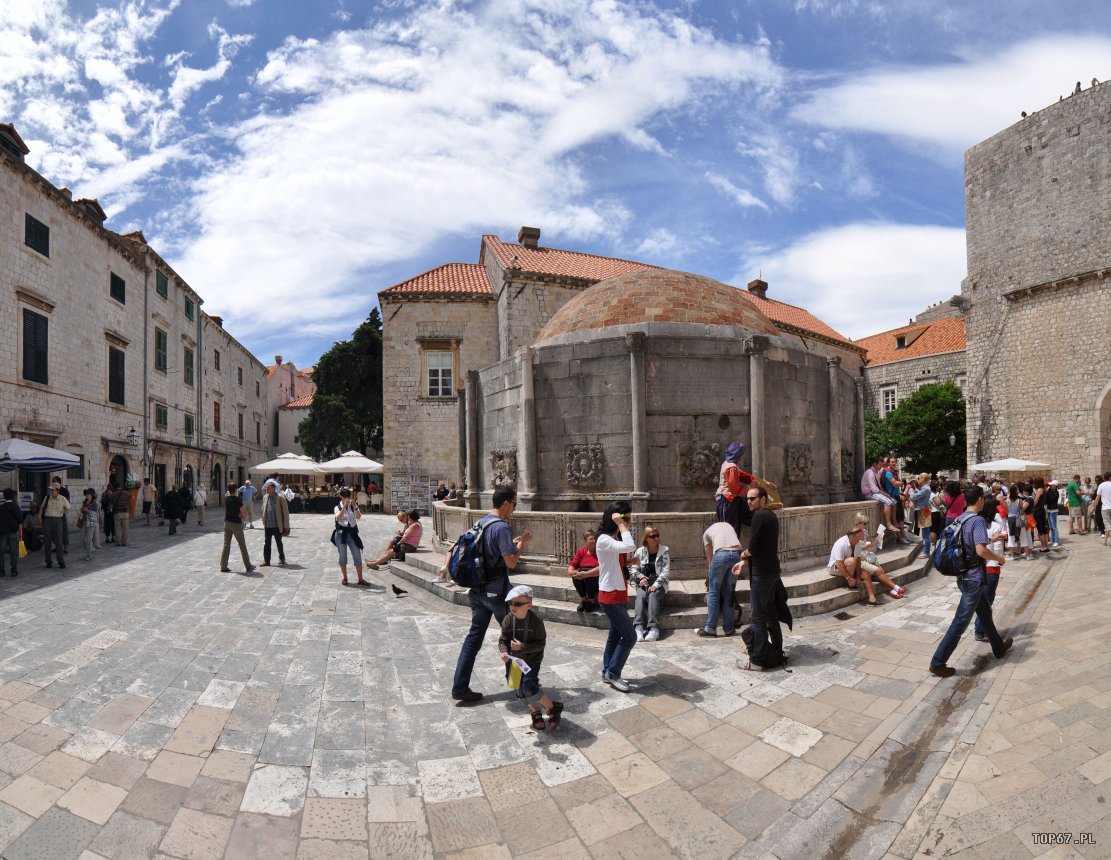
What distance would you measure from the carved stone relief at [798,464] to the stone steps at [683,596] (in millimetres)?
2134

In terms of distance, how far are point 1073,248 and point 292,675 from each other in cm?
3245

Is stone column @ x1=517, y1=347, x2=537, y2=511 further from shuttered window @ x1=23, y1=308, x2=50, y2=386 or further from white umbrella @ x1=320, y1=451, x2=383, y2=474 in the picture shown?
shuttered window @ x1=23, y1=308, x2=50, y2=386

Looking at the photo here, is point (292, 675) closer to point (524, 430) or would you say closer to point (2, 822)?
point (2, 822)

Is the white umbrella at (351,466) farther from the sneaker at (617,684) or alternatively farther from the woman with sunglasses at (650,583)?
the sneaker at (617,684)

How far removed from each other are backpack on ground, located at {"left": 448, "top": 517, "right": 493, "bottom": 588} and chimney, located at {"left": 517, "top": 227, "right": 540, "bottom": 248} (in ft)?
91.0

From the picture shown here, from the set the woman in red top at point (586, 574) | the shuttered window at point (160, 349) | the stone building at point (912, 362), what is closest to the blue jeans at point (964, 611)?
the woman in red top at point (586, 574)

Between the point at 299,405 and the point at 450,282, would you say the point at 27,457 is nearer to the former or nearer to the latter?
the point at 450,282

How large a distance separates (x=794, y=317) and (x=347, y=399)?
30992mm

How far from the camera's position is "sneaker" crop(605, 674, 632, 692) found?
5125 millimetres

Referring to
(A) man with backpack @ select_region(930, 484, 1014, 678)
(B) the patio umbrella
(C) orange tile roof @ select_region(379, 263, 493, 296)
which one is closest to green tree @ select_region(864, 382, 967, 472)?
(C) orange tile roof @ select_region(379, 263, 493, 296)

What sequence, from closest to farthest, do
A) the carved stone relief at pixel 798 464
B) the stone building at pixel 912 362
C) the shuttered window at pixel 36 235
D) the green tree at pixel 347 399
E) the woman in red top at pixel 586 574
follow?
the woman in red top at pixel 586 574 < the carved stone relief at pixel 798 464 < the shuttered window at pixel 36 235 < the green tree at pixel 347 399 < the stone building at pixel 912 362

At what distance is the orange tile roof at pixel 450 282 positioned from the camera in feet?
90.2

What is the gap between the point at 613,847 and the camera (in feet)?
10.5

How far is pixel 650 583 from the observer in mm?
6855
